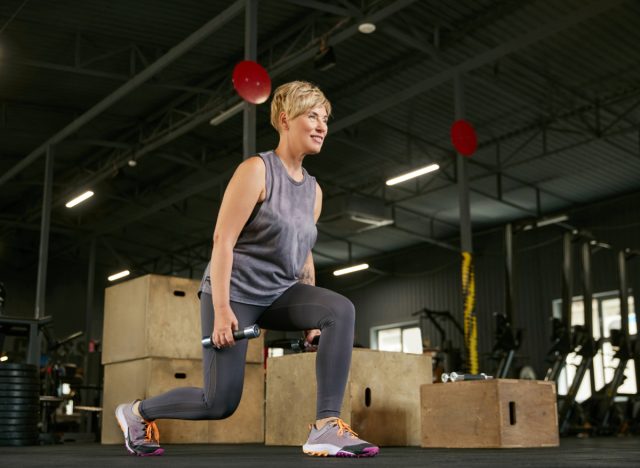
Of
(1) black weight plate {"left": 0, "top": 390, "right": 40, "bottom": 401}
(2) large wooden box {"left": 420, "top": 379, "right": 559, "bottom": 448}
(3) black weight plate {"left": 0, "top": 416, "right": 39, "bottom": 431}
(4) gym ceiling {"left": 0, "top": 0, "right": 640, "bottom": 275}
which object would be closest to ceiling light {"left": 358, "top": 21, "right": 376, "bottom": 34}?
(4) gym ceiling {"left": 0, "top": 0, "right": 640, "bottom": 275}

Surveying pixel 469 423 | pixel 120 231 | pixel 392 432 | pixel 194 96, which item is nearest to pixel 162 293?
pixel 392 432

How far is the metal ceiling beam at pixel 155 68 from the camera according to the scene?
683 cm

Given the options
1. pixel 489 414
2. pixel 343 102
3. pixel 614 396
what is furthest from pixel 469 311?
pixel 343 102

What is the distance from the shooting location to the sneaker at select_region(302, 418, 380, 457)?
82.2 inches

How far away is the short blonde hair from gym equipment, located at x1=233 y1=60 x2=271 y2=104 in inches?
113

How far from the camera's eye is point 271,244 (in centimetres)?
220

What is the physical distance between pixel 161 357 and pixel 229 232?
2.39m

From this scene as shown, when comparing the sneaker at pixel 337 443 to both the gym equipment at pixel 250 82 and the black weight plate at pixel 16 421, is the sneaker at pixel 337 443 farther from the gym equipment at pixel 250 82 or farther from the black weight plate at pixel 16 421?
the gym equipment at pixel 250 82

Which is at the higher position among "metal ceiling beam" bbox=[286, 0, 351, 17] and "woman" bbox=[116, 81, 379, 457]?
"metal ceiling beam" bbox=[286, 0, 351, 17]

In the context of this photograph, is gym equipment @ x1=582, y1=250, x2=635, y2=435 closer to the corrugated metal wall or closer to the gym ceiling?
the gym ceiling

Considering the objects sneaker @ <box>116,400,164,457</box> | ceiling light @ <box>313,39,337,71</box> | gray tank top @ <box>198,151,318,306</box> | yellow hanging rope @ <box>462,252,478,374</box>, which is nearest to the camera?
gray tank top @ <box>198,151,318,306</box>

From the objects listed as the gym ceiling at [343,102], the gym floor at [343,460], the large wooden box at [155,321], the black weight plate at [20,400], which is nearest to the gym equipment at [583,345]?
the gym ceiling at [343,102]

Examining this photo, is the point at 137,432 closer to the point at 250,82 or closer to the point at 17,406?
the point at 17,406

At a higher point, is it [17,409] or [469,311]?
[469,311]
